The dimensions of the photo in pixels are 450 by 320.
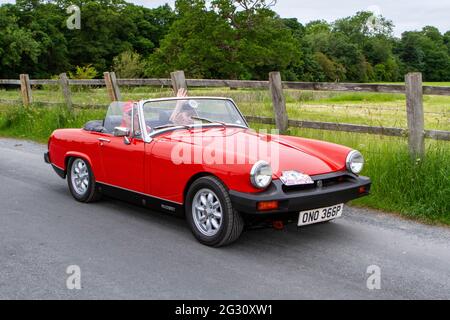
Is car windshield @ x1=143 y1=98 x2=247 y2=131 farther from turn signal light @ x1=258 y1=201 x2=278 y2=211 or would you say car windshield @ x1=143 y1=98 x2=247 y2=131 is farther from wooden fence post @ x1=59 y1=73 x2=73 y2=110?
wooden fence post @ x1=59 y1=73 x2=73 y2=110

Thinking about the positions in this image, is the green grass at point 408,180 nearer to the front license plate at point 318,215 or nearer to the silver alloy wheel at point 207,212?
the front license plate at point 318,215

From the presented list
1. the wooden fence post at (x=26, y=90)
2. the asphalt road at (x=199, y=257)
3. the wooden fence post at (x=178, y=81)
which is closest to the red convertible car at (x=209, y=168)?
the asphalt road at (x=199, y=257)

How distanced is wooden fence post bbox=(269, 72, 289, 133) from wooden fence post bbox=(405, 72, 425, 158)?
2394 mm

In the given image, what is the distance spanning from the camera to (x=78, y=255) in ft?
15.2

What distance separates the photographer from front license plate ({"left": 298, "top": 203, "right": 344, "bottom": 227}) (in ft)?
15.6

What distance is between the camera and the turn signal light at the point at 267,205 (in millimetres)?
4438

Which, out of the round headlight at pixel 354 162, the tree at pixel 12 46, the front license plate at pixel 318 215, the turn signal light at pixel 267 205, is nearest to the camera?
the turn signal light at pixel 267 205

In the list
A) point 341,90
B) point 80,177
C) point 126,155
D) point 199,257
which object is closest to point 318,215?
point 199,257

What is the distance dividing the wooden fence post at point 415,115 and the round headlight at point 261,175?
9.65 ft

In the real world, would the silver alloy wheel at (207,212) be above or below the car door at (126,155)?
below

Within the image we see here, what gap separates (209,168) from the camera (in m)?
4.82

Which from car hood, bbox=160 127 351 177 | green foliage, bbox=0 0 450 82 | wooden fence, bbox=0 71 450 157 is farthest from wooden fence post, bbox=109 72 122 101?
green foliage, bbox=0 0 450 82

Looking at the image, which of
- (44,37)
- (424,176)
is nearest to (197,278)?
(424,176)
